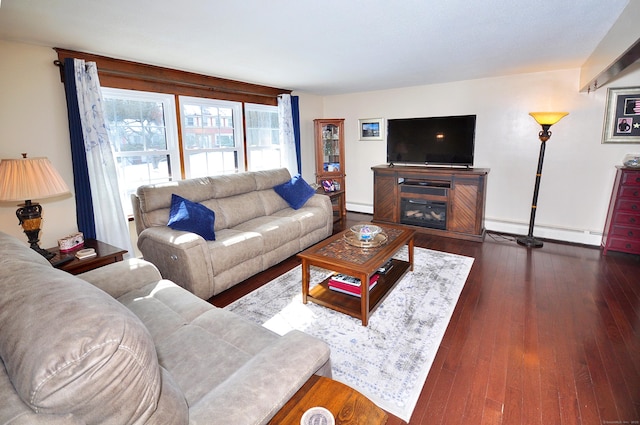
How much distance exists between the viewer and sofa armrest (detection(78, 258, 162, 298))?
1.97 metres

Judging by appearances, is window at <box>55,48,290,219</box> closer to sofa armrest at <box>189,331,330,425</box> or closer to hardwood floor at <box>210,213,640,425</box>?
hardwood floor at <box>210,213,640,425</box>

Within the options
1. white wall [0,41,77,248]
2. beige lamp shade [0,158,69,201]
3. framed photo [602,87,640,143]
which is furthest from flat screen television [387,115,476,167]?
beige lamp shade [0,158,69,201]

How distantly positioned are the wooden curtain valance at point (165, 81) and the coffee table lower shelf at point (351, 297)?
9.31ft

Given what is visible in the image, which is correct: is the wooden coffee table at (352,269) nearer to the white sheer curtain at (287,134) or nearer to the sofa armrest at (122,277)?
the sofa armrest at (122,277)

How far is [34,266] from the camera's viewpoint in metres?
1.06

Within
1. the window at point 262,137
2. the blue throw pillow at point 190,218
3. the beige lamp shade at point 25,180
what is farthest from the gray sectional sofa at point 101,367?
the window at point 262,137

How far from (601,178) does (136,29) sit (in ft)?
16.9

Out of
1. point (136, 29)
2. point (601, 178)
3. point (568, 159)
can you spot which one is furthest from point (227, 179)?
point (601, 178)

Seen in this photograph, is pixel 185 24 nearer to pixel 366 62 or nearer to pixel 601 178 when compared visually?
pixel 366 62

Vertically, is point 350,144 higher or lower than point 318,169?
higher

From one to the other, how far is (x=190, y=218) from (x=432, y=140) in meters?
3.67

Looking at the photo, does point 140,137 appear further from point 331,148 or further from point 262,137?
point 331,148

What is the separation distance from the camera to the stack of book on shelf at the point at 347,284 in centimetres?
Answer: 267

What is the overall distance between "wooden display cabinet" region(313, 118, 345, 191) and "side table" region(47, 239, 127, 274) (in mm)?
3513
